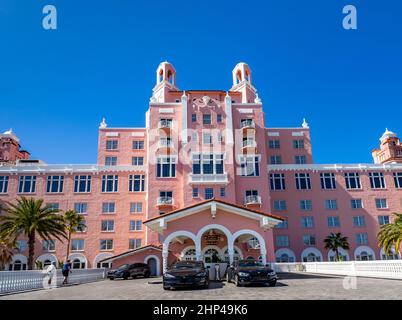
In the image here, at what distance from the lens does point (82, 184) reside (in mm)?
47469

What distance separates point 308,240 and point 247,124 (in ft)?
59.2

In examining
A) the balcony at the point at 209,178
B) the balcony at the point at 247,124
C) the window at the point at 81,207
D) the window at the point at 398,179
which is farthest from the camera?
the window at the point at 398,179

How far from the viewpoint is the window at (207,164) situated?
4344 centimetres

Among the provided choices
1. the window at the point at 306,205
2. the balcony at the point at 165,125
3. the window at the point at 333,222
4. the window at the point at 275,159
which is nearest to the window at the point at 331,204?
the window at the point at 333,222

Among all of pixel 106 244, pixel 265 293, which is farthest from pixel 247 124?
pixel 265 293

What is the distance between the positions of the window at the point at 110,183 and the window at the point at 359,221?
3378 centimetres

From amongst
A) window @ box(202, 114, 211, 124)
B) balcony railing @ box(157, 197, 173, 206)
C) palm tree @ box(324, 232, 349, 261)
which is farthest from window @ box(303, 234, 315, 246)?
window @ box(202, 114, 211, 124)

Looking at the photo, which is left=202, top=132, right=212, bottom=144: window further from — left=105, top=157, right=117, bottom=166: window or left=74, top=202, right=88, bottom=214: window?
left=74, top=202, right=88, bottom=214: window

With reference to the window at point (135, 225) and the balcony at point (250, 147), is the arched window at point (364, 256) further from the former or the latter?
the window at point (135, 225)

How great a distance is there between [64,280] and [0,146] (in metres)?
60.6

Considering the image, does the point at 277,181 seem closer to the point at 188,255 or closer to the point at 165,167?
the point at 165,167

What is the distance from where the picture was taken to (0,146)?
239 feet

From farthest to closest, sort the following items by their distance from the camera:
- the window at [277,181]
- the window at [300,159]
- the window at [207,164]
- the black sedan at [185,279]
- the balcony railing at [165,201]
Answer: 1. the window at [300,159]
2. the window at [277,181]
3. the window at [207,164]
4. the balcony railing at [165,201]
5. the black sedan at [185,279]

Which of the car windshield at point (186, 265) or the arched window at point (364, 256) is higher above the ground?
the car windshield at point (186, 265)
